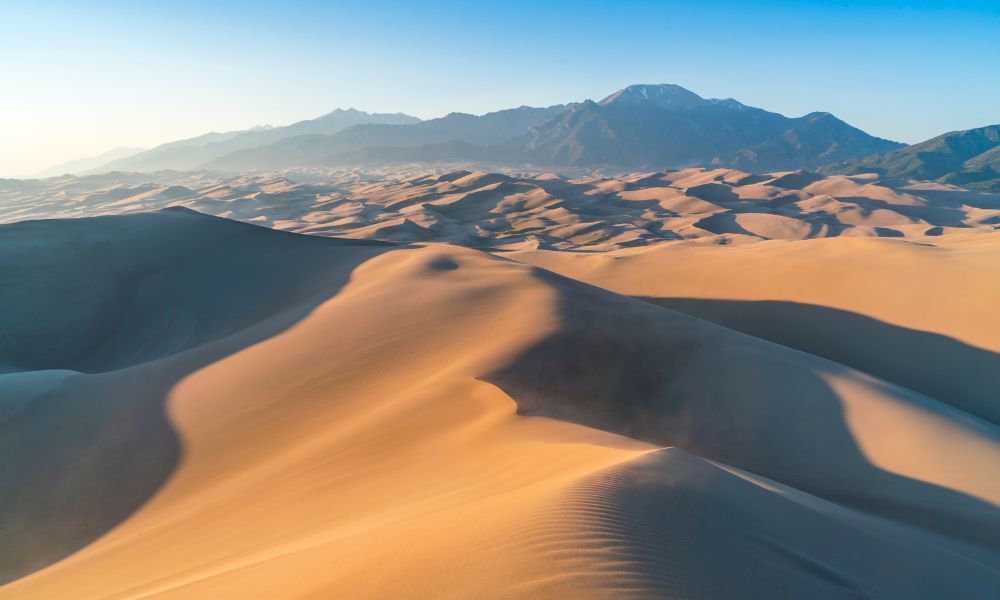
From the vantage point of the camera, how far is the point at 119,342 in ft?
44.5

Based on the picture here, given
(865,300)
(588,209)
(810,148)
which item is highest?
(810,148)

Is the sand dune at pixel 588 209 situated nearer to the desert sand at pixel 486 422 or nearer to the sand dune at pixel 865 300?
the sand dune at pixel 865 300

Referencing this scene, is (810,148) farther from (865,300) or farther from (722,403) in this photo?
(722,403)

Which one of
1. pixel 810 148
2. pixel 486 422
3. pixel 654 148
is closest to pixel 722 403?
pixel 486 422

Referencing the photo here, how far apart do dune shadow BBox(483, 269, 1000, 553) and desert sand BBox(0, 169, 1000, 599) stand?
40 millimetres

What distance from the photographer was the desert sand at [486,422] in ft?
10.5

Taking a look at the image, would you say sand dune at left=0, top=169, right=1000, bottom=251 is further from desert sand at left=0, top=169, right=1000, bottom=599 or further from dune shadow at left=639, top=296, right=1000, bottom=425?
desert sand at left=0, top=169, right=1000, bottom=599

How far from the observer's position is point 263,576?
10.9 ft

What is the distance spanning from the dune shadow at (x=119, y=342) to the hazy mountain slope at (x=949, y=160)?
12425cm

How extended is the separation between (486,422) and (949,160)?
159 m

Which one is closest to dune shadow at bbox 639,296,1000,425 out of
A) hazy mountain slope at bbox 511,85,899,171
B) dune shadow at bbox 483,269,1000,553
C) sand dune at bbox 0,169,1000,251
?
dune shadow at bbox 483,269,1000,553

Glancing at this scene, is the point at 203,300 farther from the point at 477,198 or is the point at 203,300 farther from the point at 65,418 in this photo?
the point at 477,198

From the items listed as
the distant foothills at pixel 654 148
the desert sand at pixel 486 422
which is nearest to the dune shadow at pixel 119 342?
the desert sand at pixel 486 422

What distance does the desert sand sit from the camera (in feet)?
10.5
